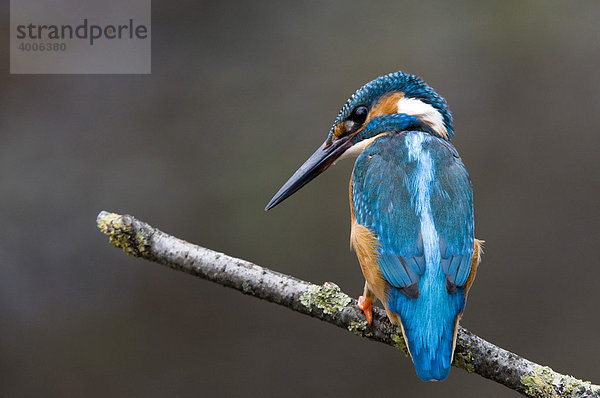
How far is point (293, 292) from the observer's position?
5.59 ft

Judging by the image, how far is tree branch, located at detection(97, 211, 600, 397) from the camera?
162 cm

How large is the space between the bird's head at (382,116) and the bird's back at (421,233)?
16 cm

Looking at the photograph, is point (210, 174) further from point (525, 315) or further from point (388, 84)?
→ point (525, 315)

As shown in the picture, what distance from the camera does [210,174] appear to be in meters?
3.39

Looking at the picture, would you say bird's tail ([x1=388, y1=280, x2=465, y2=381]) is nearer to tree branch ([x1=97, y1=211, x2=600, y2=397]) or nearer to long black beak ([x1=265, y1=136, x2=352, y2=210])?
tree branch ([x1=97, y1=211, x2=600, y2=397])

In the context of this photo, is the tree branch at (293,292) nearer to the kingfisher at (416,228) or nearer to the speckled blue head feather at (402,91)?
the kingfisher at (416,228)

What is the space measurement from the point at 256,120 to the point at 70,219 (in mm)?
1052

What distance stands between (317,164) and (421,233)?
0.61m

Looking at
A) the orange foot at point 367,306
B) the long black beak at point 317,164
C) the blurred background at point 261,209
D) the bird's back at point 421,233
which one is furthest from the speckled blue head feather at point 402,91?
the blurred background at point 261,209

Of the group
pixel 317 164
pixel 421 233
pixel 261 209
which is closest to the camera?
pixel 421 233

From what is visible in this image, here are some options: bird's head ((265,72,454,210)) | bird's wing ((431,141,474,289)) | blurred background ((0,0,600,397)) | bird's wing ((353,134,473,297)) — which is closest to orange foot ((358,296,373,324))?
bird's wing ((353,134,473,297))

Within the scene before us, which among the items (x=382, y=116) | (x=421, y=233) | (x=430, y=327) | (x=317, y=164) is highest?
(x=382, y=116)

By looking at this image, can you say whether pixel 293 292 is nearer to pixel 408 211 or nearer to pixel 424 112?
pixel 408 211

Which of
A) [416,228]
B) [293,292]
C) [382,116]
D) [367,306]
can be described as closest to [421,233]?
[416,228]
